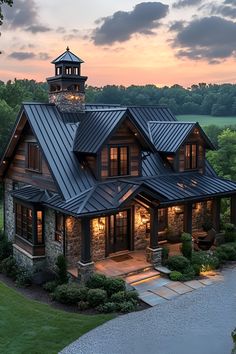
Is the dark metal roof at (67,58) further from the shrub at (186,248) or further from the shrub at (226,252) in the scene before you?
the shrub at (226,252)

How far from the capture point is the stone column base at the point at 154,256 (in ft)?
64.5

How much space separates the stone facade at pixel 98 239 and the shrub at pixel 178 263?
3358 millimetres

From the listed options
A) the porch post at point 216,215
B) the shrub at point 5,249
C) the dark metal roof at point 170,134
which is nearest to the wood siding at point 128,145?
the dark metal roof at point 170,134

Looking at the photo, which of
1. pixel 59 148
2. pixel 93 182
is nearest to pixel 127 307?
pixel 93 182

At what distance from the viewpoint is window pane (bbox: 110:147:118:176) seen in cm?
2034

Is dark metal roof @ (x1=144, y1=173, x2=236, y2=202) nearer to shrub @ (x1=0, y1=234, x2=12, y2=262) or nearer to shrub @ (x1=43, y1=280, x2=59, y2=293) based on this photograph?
shrub @ (x1=43, y1=280, x2=59, y2=293)

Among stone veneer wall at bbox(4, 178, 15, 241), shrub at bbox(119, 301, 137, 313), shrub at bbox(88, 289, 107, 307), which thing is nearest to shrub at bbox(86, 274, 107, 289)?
shrub at bbox(88, 289, 107, 307)

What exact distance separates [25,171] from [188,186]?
8.93 m

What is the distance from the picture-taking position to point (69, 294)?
53.6 ft

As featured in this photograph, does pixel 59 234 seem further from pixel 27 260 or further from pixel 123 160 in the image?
pixel 123 160

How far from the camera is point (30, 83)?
103 metres

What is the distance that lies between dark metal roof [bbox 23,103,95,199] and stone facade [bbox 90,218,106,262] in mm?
1888

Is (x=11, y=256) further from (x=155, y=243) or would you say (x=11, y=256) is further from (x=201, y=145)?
(x=201, y=145)

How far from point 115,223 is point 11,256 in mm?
6142
